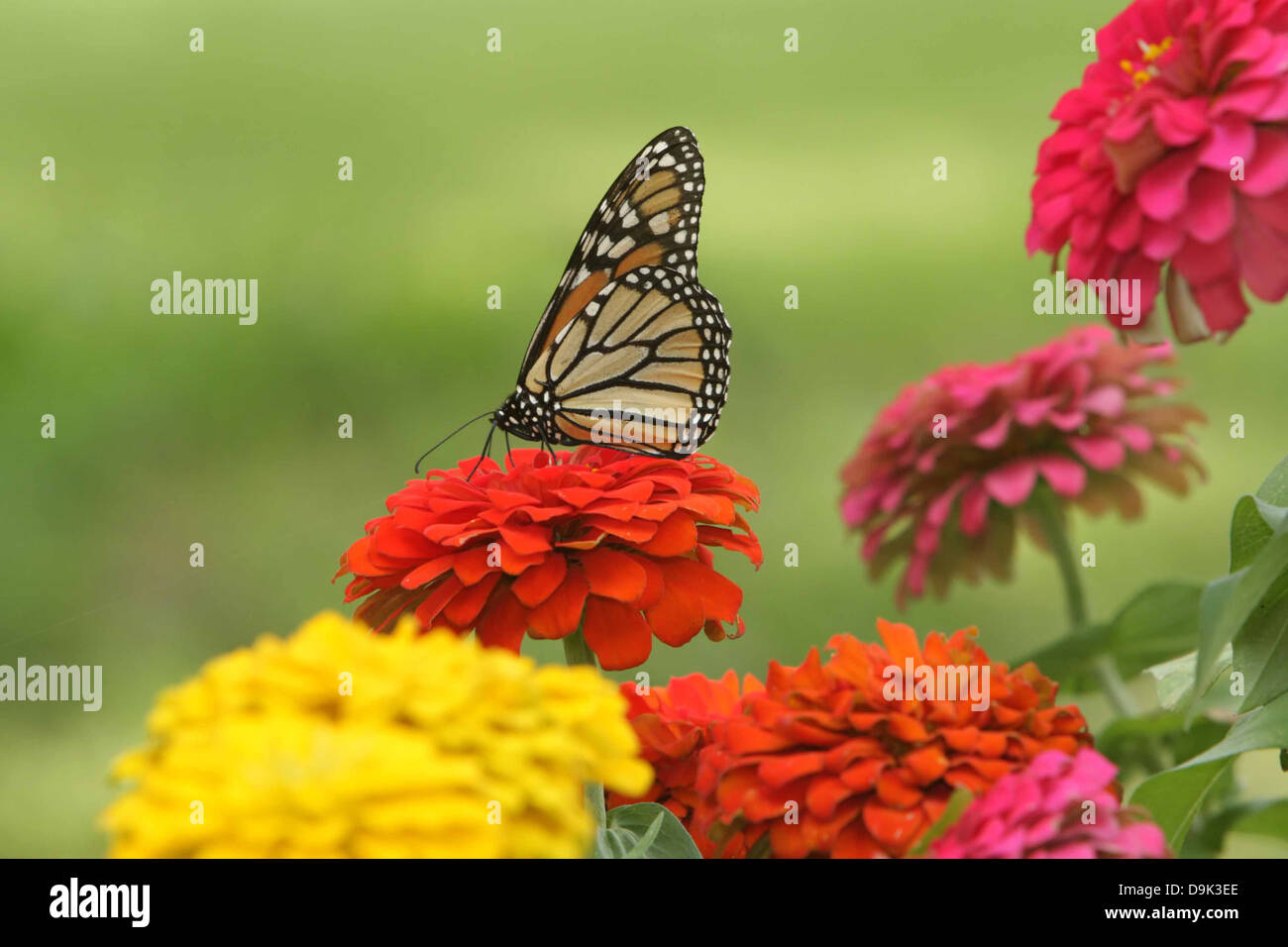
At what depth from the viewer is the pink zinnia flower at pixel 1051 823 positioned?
344 millimetres

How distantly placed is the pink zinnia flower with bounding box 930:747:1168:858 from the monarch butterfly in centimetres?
42

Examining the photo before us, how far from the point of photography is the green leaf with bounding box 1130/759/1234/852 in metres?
0.48

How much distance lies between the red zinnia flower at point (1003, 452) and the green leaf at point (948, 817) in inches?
16.2

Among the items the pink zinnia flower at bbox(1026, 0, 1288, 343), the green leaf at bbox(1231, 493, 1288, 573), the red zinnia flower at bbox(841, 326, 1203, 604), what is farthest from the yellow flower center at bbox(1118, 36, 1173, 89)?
the red zinnia flower at bbox(841, 326, 1203, 604)

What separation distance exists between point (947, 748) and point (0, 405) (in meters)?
1.72

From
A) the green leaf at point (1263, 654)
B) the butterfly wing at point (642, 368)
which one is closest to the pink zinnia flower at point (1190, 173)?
the green leaf at point (1263, 654)

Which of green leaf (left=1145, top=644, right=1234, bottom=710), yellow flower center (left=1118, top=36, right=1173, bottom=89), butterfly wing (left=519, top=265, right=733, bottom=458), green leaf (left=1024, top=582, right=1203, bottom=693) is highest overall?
yellow flower center (left=1118, top=36, right=1173, bottom=89)

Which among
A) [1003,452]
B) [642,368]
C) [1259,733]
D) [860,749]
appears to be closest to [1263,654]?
[1259,733]

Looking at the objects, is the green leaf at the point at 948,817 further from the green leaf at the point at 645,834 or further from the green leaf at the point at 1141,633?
the green leaf at the point at 1141,633

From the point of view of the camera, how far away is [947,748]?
16.9 inches

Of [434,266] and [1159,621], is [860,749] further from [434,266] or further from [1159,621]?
[434,266]

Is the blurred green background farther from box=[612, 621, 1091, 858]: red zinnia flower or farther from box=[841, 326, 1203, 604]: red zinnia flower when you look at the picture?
box=[612, 621, 1091, 858]: red zinnia flower
